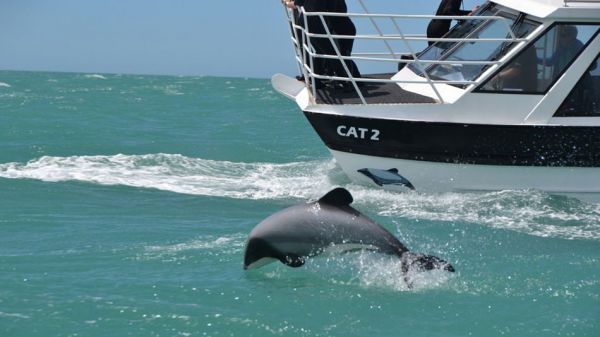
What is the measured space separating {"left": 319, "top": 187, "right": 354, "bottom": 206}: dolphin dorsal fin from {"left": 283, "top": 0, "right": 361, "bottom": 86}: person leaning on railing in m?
5.12

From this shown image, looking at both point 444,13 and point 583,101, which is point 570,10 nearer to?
point 583,101

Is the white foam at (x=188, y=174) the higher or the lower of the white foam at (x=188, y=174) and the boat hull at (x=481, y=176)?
the lower

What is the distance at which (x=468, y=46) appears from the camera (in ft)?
43.1

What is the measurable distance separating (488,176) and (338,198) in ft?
15.2

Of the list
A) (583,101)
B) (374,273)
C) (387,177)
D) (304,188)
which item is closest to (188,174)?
(304,188)

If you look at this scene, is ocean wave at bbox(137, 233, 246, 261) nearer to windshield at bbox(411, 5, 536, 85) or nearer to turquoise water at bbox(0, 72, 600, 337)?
turquoise water at bbox(0, 72, 600, 337)

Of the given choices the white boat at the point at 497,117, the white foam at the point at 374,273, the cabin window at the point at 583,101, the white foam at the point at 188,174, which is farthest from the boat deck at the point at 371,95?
the white foam at the point at 374,273

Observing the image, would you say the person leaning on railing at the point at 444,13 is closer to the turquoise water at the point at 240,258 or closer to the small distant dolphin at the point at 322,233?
the turquoise water at the point at 240,258

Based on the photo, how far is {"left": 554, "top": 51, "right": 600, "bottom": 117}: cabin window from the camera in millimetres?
11688

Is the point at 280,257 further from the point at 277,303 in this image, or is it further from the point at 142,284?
the point at 142,284

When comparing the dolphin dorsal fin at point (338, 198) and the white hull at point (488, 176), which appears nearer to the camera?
the dolphin dorsal fin at point (338, 198)

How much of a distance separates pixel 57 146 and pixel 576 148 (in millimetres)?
9117

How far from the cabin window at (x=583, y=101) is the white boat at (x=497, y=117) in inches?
0.4

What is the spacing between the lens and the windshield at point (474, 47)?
12.3 meters
